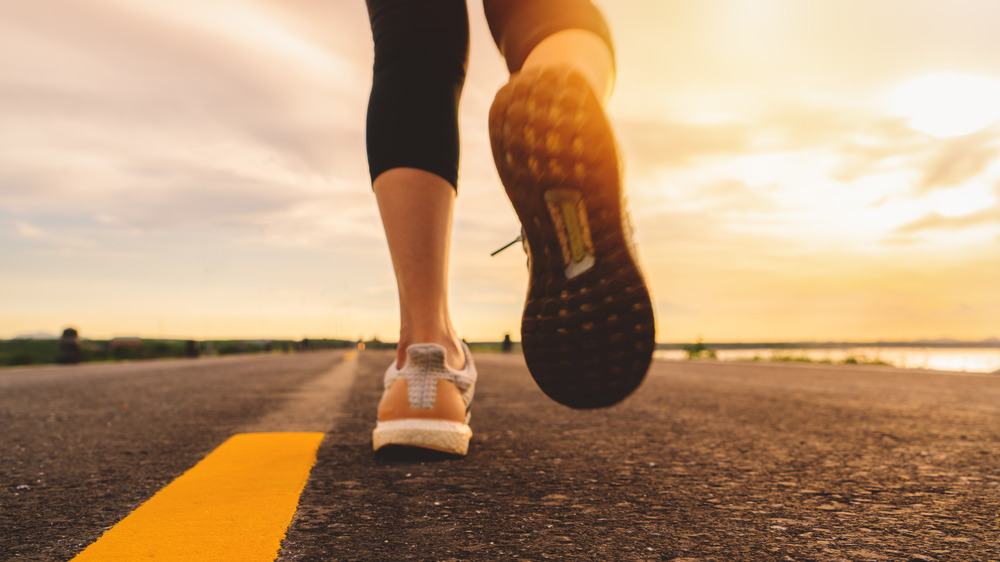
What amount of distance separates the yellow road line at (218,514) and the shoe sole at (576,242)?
58 cm

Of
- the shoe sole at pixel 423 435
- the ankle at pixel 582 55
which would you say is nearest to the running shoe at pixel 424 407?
the shoe sole at pixel 423 435

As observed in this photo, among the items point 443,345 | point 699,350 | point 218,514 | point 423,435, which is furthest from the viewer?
point 699,350

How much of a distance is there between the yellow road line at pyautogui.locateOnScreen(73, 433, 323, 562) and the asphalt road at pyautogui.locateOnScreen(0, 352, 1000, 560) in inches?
1.5

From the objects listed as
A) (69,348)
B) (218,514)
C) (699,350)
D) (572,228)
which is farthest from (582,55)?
(699,350)

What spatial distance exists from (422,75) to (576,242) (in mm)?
800

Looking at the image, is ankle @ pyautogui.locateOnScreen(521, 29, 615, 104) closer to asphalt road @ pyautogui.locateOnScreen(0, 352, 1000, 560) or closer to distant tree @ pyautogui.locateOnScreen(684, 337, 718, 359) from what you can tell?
asphalt road @ pyautogui.locateOnScreen(0, 352, 1000, 560)

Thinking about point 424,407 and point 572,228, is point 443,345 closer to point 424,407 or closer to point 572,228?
point 424,407

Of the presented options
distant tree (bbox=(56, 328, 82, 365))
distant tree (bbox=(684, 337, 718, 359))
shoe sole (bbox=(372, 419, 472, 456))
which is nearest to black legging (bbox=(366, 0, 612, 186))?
shoe sole (bbox=(372, 419, 472, 456))

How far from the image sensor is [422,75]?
1800mm

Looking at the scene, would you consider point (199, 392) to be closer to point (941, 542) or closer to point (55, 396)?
point (55, 396)

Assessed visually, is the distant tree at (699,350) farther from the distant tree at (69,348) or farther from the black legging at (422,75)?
the black legging at (422,75)

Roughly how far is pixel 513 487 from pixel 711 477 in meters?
0.46

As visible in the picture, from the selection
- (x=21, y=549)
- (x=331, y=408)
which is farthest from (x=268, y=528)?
(x=331, y=408)

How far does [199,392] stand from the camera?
168 inches
